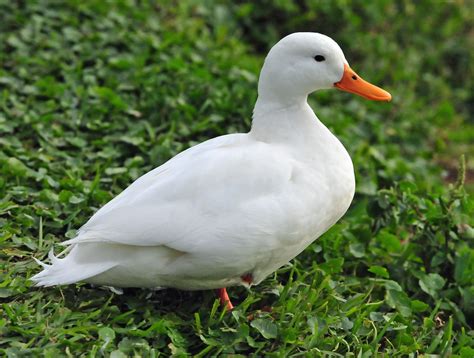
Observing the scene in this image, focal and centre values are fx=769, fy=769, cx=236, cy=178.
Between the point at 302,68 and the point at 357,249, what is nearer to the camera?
the point at 302,68

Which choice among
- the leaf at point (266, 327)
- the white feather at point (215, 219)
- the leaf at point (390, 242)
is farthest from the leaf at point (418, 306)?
the leaf at point (266, 327)

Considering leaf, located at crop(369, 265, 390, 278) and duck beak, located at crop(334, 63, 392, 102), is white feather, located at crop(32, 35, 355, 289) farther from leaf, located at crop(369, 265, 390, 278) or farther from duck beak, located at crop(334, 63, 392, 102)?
leaf, located at crop(369, 265, 390, 278)

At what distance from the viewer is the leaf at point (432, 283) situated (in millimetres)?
3408

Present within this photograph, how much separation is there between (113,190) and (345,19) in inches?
113

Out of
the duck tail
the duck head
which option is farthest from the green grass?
the duck head

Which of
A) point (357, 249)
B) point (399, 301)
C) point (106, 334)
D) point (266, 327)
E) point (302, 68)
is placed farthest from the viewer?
point (357, 249)

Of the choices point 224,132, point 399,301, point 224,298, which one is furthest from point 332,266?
point 224,132

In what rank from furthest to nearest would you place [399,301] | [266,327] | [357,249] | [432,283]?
[357,249], [432,283], [399,301], [266,327]

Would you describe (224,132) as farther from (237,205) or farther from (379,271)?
(237,205)

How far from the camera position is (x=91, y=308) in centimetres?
290

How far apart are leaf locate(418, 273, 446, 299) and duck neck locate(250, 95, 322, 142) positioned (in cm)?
91

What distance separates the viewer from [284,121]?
3.06 meters

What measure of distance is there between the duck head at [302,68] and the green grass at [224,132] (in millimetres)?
775

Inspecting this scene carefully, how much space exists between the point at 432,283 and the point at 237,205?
1168 millimetres
